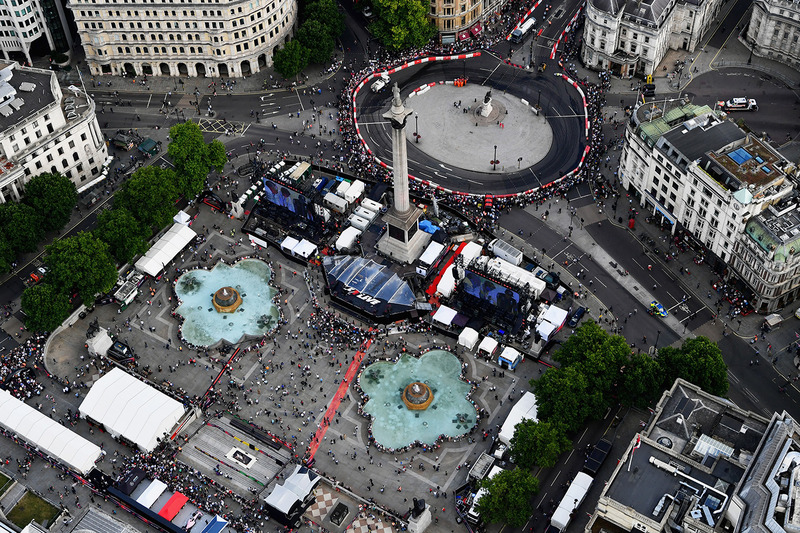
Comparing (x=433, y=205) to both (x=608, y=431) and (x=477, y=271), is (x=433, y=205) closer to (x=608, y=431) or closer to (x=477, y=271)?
(x=477, y=271)

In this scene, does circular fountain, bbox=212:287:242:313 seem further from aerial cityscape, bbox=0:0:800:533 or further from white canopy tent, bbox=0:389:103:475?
white canopy tent, bbox=0:389:103:475

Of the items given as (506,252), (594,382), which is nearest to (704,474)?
(594,382)

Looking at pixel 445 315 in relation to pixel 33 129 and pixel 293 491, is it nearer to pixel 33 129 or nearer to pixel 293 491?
pixel 293 491

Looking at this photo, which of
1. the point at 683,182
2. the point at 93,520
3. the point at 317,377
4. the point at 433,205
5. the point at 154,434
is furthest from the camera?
the point at 433,205

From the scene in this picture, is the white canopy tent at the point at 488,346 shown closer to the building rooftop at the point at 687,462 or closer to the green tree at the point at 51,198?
the building rooftop at the point at 687,462

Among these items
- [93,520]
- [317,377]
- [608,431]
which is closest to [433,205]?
[317,377]

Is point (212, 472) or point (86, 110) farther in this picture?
point (86, 110)

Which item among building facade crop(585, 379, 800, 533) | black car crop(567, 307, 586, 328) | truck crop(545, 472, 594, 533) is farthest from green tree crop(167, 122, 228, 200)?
building facade crop(585, 379, 800, 533)
